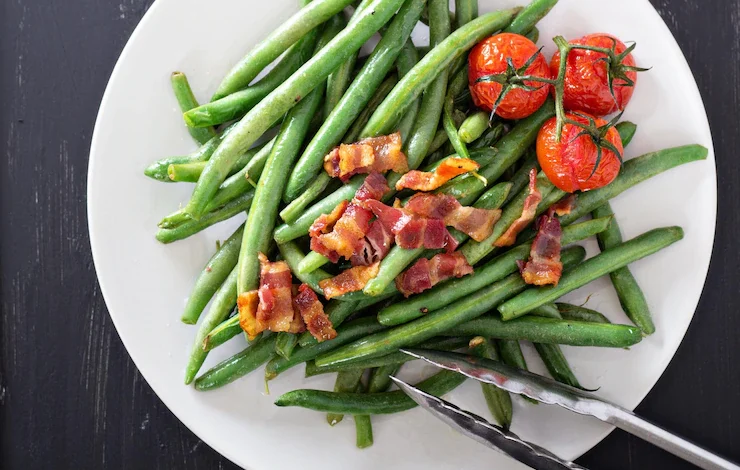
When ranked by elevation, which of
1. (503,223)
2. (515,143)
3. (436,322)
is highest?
(515,143)

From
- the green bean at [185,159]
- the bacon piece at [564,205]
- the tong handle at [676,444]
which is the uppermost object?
the green bean at [185,159]

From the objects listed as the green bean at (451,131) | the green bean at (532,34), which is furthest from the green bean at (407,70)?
the green bean at (532,34)

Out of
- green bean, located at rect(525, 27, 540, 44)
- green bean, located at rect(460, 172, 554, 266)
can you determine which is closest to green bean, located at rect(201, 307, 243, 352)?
green bean, located at rect(460, 172, 554, 266)

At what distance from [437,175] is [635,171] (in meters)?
0.93

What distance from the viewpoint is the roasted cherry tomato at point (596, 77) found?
2449mm

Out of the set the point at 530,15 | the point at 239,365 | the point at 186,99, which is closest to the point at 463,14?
the point at 530,15

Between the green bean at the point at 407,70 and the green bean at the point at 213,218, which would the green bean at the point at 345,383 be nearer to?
the green bean at the point at 213,218

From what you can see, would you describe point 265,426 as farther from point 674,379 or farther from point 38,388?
point 674,379

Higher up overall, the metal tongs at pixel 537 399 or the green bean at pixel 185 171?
the green bean at pixel 185 171

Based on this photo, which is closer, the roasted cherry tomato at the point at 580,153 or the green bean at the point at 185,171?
the roasted cherry tomato at the point at 580,153

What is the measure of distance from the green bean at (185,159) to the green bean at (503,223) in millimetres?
1209

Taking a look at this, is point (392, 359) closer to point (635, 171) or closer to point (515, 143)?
point (515, 143)

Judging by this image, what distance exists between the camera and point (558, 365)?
2787mm

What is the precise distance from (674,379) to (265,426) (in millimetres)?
2112
